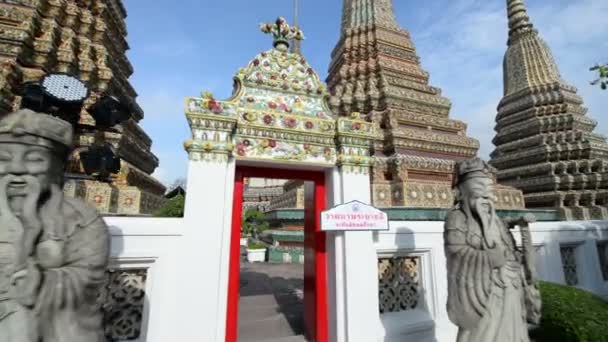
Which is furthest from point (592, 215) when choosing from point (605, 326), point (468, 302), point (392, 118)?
point (468, 302)

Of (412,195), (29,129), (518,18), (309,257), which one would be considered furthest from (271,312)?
(518,18)

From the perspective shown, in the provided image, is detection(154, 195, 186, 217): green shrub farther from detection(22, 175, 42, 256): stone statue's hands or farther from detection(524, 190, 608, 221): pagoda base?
detection(524, 190, 608, 221): pagoda base

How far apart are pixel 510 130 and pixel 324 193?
22751 millimetres

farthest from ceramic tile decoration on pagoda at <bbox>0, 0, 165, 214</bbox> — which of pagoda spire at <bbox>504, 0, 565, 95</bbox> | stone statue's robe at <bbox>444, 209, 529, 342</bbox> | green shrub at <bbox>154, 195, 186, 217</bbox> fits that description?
pagoda spire at <bbox>504, 0, 565, 95</bbox>

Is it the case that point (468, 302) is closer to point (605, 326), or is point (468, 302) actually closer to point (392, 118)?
point (605, 326)

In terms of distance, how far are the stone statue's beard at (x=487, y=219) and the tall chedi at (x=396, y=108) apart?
987 cm

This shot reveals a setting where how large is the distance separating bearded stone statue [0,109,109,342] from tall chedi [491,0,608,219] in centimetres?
2278

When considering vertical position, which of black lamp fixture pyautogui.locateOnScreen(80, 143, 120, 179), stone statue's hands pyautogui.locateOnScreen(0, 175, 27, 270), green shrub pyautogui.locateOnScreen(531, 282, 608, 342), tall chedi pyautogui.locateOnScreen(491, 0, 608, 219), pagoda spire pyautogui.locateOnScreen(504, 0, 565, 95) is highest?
pagoda spire pyautogui.locateOnScreen(504, 0, 565, 95)

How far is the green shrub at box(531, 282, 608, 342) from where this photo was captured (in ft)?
13.4

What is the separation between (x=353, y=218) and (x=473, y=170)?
5.82ft

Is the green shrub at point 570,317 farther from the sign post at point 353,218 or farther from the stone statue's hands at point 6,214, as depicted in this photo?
the stone statue's hands at point 6,214

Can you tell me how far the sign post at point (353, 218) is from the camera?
4234mm

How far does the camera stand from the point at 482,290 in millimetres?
3113

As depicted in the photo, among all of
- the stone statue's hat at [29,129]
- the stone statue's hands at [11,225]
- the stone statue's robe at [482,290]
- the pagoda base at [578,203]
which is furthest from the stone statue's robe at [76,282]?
the pagoda base at [578,203]
